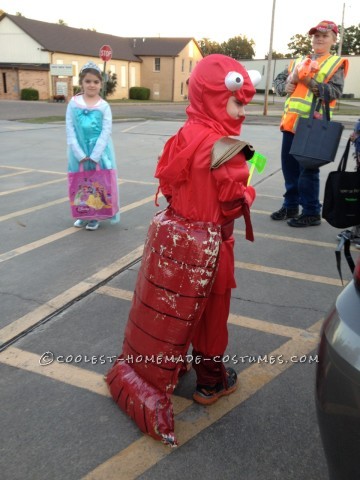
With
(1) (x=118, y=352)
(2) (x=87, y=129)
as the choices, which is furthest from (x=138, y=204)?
(1) (x=118, y=352)

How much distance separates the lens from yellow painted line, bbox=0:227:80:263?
456 centimetres

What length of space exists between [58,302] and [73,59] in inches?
1935

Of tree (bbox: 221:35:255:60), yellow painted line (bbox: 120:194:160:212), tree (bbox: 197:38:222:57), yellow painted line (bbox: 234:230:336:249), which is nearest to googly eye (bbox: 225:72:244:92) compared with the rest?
yellow painted line (bbox: 234:230:336:249)

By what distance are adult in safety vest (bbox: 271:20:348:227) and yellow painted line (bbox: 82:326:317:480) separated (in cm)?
255

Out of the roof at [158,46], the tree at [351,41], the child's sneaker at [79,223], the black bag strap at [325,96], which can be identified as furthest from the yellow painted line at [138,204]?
the tree at [351,41]

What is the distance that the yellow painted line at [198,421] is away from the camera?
2096 millimetres

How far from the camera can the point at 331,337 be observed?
1682 millimetres

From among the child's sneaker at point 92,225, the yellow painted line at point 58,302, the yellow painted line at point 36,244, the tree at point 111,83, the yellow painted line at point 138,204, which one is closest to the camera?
the yellow painted line at point 58,302

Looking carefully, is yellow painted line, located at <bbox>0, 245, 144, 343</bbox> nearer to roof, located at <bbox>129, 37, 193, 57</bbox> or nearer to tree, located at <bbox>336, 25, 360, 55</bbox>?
roof, located at <bbox>129, 37, 193, 57</bbox>

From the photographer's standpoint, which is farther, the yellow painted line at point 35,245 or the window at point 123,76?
the window at point 123,76

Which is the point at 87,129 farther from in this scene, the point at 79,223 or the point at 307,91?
the point at 307,91

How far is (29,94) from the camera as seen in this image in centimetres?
4241

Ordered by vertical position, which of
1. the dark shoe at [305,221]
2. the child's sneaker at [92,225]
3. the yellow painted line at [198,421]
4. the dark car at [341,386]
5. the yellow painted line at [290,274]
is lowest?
the yellow painted line at [198,421]

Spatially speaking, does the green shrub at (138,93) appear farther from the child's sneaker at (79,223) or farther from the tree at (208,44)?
the child's sneaker at (79,223)
